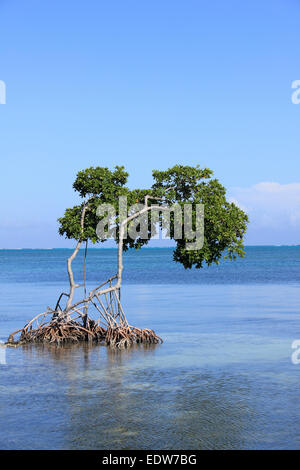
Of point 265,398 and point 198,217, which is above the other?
point 198,217

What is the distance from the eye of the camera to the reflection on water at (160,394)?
37.3 feet

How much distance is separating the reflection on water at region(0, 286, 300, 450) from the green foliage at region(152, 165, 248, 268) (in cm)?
323

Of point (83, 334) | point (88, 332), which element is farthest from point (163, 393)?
point (83, 334)

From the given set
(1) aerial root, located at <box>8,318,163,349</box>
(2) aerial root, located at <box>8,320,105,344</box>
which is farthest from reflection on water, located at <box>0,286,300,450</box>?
(2) aerial root, located at <box>8,320,105,344</box>

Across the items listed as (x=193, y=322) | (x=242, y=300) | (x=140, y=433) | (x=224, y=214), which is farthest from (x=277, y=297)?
(x=140, y=433)

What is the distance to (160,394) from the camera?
47.2 feet

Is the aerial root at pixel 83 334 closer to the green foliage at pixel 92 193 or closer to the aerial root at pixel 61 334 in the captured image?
the aerial root at pixel 61 334

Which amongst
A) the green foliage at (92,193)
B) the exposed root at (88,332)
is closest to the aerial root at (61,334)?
the exposed root at (88,332)

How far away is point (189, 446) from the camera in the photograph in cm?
1092

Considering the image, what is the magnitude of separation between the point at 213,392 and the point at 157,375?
2.22 meters

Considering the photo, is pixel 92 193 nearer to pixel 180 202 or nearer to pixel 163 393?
pixel 180 202

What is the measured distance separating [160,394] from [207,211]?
810cm

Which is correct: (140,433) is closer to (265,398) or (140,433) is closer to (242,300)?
(265,398)

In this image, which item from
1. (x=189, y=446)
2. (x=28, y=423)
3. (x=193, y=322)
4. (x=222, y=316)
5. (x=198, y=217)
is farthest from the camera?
(x=222, y=316)
